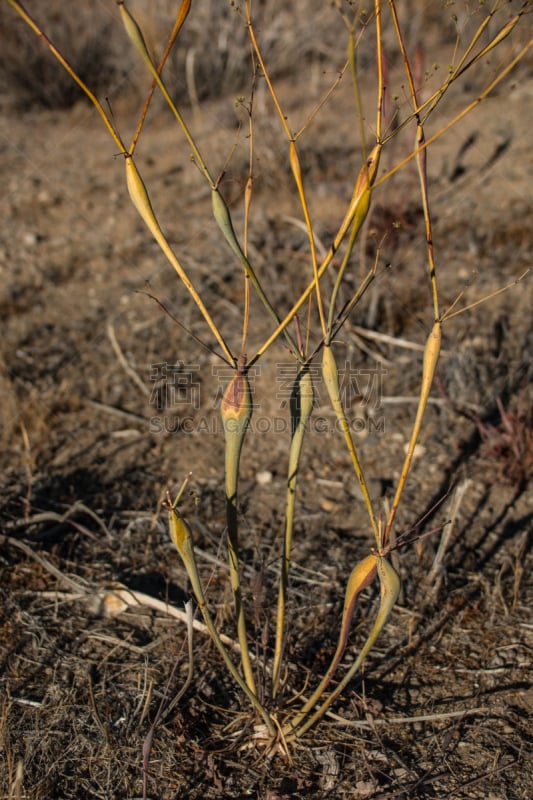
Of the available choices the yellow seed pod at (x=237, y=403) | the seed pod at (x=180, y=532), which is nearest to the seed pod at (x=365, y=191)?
the yellow seed pod at (x=237, y=403)

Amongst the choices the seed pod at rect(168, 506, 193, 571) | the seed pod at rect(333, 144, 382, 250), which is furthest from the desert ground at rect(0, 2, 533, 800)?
the seed pod at rect(168, 506, 193, 571)

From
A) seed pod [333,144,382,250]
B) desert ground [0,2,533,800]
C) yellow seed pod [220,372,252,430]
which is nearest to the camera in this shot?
seed pod [333,144,382,250]

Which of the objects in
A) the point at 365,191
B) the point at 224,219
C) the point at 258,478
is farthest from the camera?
the point at 258,478

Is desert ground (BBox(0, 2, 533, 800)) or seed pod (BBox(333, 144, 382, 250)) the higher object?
seed pod (BBox(333, 144, 382, 250))

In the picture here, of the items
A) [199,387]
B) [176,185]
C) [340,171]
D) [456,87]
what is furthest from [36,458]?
[456,87]

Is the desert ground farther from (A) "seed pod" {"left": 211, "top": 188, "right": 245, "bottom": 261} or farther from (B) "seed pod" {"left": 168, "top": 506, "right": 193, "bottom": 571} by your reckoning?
(B) "seed pod" {"left": 168, "top": 506, "right": 193, "bottom": 571}

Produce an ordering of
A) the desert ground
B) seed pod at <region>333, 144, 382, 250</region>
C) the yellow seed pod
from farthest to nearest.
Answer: the desert ground → the yellow seed pod → seed pod at <region>333, 144, 382, 250</region>

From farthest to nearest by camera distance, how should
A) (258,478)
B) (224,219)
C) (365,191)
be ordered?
1. (258,478)
2. (224,219)
3. (365,191)

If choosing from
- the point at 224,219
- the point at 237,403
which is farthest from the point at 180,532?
the point at 224,219

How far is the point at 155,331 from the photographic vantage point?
2.86m

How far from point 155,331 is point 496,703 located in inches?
74.3

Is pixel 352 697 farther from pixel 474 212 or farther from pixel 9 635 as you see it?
pixel 474 212

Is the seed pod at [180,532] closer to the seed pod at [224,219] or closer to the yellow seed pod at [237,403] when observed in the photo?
the yellow seed pod at [237,403]

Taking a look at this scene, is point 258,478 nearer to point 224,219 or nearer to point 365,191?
point 224,219
